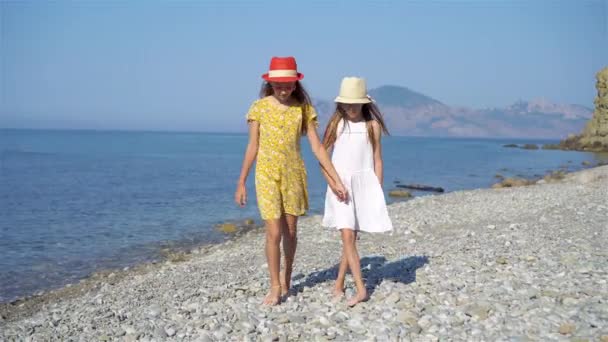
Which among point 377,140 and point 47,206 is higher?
point 377,140

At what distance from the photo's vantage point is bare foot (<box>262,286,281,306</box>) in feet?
20.2

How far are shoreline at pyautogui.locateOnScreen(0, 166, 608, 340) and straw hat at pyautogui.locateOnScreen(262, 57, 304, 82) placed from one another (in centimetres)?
235

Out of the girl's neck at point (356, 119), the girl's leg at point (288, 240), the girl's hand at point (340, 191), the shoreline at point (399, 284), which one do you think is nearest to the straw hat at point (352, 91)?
the girl's neck at point (356, 119)

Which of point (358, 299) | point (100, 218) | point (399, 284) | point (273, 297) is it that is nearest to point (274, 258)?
point (273, 297)

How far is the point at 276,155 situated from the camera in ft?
19.3

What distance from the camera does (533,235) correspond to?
32.1 ft

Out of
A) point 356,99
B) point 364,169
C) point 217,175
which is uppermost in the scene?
point 356,99

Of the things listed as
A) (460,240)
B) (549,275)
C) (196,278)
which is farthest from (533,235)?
(196,278)

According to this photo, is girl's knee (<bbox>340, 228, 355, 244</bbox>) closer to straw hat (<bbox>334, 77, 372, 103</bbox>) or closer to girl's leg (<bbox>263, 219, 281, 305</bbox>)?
girl's leg (<bbox>263, 219, 281, 305</bbox>)

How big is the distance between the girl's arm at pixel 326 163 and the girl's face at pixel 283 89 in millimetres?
387

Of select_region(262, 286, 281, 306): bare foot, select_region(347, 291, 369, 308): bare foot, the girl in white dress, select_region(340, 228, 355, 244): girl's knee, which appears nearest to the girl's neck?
the girl in white dress

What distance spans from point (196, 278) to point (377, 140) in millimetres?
4328

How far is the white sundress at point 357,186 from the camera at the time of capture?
239 inches

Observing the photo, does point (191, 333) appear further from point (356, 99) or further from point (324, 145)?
point (356, 99)
